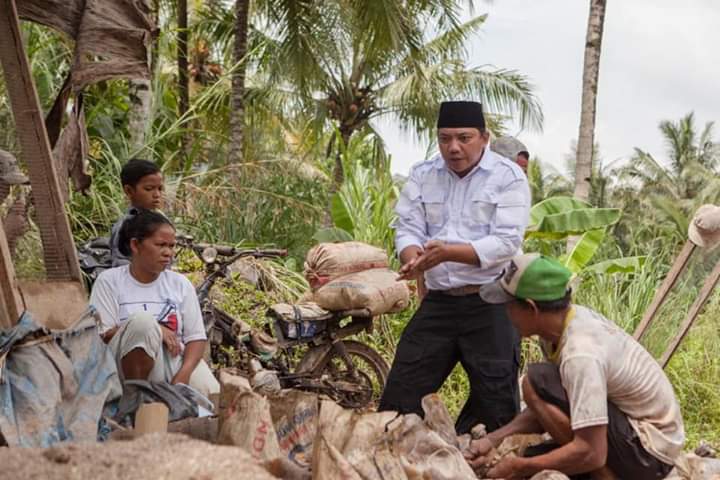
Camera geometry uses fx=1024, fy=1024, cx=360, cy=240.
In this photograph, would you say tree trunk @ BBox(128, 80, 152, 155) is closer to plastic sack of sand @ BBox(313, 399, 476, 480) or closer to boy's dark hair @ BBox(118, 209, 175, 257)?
boy's dark hair @ BBox(118, 209, 175, 257)

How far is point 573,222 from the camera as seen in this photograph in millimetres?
9195

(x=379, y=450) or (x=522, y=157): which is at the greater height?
(x=522, y=157)

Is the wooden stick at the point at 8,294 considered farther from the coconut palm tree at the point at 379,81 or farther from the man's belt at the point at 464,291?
the coconut palm tree at the point at 379,81

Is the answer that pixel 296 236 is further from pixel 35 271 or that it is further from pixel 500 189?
pixel 500 189

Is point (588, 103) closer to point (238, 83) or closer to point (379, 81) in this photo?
point (238, 83)

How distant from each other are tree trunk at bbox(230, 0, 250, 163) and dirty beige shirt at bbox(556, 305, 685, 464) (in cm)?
1034

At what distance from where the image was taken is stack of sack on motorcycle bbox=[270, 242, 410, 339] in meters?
7.09

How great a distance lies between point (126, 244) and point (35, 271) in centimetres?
114

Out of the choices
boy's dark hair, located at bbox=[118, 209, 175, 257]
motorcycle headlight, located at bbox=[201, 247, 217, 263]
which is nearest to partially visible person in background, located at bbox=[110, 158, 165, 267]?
boy's dark hair, located at bbox=[118, 209, 175, 257]

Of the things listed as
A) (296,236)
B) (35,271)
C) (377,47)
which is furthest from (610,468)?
(377,47)

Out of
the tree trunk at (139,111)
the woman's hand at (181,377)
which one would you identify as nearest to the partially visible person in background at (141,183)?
the woman's hand at (181,377)

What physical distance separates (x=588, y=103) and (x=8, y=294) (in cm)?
878

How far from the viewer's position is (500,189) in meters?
4.93

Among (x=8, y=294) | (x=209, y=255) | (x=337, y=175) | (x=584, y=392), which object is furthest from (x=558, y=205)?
(x=337, y=175)
